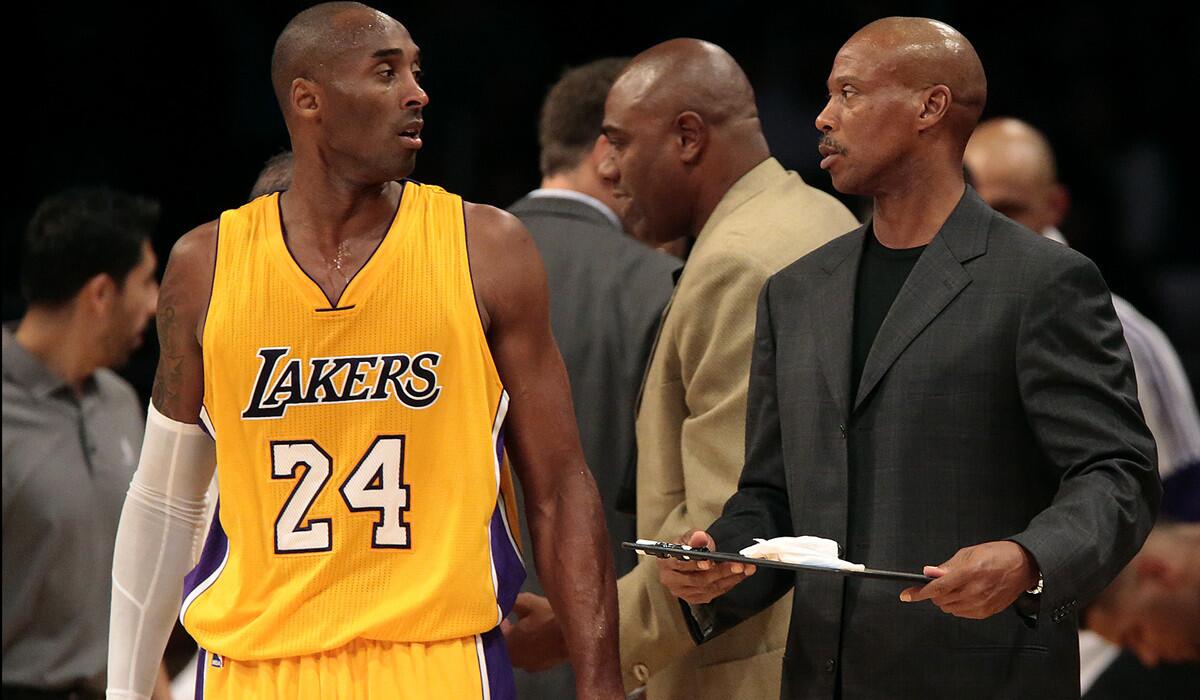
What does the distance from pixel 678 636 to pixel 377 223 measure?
1.01 m

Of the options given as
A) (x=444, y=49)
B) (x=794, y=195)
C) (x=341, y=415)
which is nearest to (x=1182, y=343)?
(x=444, y=49)

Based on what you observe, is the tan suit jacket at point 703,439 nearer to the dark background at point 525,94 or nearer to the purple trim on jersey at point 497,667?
the purple trim on jersey at point 497,667

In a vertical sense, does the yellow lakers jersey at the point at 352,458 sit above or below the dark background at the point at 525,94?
below

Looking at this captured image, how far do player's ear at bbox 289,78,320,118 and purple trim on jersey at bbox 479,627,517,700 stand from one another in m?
0.91

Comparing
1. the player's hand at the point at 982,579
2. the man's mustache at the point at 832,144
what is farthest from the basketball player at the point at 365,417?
the player's hand at the point at 982,579

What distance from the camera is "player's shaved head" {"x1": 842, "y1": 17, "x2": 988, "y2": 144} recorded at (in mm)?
2838

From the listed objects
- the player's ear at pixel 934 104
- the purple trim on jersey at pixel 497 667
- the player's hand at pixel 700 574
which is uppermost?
the player's ear at pixel 934 104

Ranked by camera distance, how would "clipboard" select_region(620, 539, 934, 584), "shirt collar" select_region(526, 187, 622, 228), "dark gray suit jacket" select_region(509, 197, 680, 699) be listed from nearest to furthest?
"clipboard" select_region(620, 539, 934, 584) < "dark gray suit jacket" select_region(509, 197, 680, 699) < "shirt collar" select_region(526, 187, 622, 228)

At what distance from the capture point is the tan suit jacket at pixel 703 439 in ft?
10.7

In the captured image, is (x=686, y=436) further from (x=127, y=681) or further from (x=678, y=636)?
(x=127, y=681)

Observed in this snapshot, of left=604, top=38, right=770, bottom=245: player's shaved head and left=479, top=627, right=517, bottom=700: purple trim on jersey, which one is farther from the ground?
left=604, top=38, right=770, bottom=245: player's shaved head

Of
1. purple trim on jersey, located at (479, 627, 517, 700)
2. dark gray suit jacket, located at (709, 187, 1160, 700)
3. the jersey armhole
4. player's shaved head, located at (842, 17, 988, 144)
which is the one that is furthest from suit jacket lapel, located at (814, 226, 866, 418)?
purple trim on jersey, located at (479, 627, 517, 700)

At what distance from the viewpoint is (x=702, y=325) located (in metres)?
3.34

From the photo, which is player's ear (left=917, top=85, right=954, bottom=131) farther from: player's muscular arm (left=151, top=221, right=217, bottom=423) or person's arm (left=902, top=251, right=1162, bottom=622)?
player's muscular arm (left=151, top=221, right=217, bottom=423)
